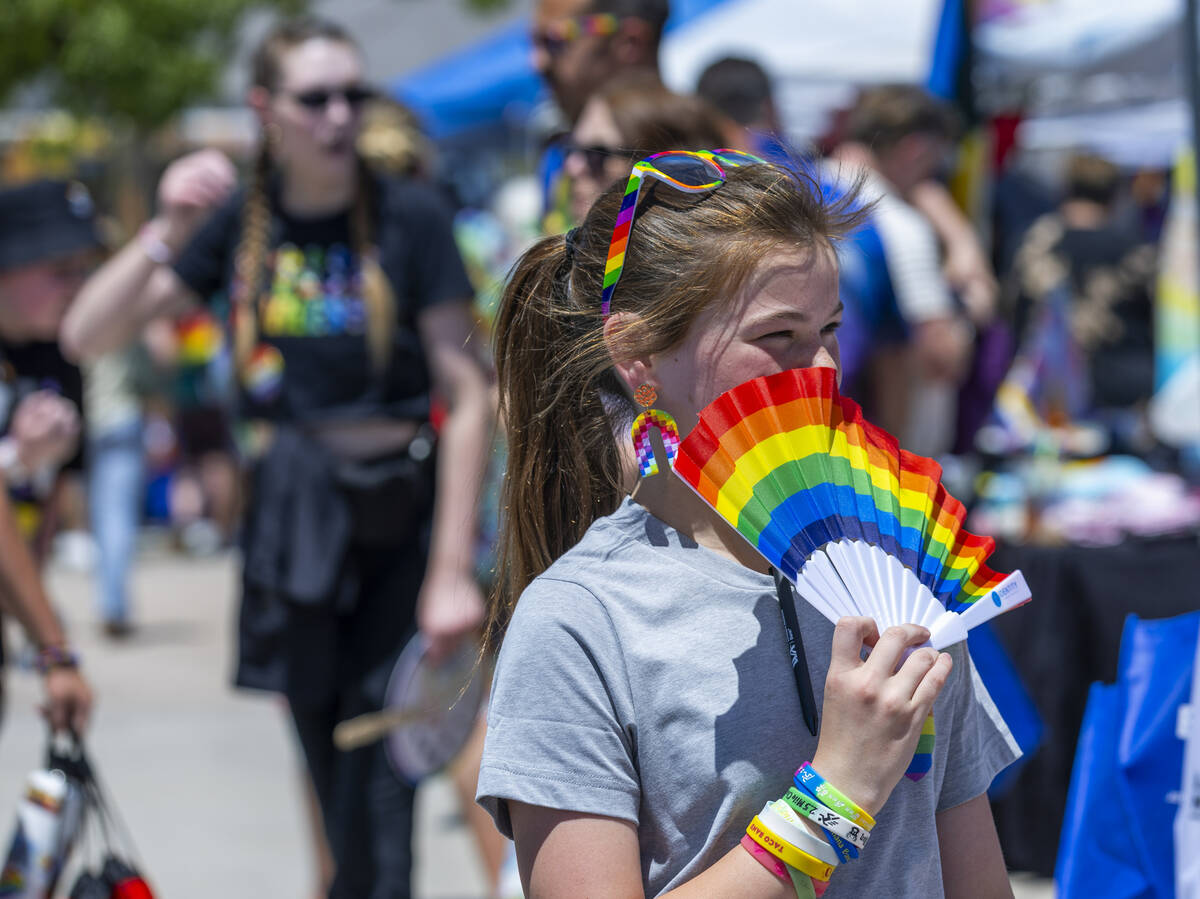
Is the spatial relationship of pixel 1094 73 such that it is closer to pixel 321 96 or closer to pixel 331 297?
pixel 321 96

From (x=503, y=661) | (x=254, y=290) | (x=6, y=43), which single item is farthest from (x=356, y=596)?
(x=6, y=43)

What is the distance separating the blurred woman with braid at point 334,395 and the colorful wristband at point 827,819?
1849mm

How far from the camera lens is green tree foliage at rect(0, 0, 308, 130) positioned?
1570 centimetres

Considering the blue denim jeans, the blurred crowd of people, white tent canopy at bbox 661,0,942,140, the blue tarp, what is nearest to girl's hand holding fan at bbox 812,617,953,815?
the blurred crowd of people

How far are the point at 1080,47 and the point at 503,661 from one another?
8.61 meters

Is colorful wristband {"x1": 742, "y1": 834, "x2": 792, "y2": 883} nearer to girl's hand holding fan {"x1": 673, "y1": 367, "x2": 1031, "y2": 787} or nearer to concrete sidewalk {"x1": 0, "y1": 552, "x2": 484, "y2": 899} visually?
girl's hand holding fan {"x1": 673, "y1": 367, "x2": 1031, "y2": 787}

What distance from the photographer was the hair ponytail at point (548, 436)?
1.67m

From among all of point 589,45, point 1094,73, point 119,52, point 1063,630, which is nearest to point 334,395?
point 589,45

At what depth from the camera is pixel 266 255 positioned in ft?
10.4

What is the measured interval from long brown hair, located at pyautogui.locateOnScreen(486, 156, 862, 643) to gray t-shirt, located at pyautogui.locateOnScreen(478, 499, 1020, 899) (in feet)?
0.73

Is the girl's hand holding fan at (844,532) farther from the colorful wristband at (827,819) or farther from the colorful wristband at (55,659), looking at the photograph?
the colorful wristband at (55,659)

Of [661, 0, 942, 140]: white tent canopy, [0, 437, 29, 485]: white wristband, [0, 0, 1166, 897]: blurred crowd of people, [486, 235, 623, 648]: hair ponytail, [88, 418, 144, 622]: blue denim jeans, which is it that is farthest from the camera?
[88, 418, 144, 622]: blue denim jeans

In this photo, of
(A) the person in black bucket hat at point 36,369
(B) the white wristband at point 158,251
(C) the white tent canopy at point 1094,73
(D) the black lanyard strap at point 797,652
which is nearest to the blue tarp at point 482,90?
(C) the white tent canopy at point 1094,73

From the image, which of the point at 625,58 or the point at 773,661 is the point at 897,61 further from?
the point at 773,661
